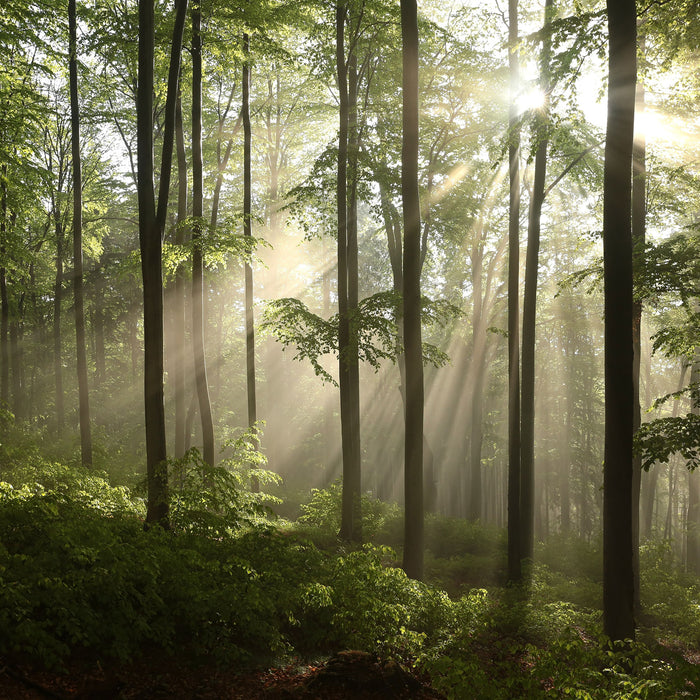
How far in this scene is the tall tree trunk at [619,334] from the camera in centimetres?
655

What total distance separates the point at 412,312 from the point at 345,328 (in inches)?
104

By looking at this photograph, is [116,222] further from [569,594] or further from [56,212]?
[569,594]

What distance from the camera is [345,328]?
39.8 ft

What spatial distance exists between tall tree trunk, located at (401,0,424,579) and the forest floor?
369 cm

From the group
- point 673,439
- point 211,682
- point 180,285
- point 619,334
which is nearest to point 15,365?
point 180,285

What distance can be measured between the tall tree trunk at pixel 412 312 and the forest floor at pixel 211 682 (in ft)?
12.1

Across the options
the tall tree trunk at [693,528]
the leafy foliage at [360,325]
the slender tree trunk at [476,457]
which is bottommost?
the tall tree trunk at [693,528]

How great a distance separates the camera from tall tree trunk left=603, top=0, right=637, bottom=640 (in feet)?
21.5

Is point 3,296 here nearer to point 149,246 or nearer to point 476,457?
point 149,246

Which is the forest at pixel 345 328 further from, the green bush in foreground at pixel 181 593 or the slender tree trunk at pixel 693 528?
the slender tree trunk at pixel 693 528

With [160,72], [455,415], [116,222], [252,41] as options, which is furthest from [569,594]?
[116,222]

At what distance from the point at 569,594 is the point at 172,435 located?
2668 cm

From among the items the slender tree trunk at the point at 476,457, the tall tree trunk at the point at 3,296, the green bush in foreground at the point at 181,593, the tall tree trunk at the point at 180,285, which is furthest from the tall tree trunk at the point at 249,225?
the slender tree trunk at the point at 476,457

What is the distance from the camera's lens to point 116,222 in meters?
28.9
